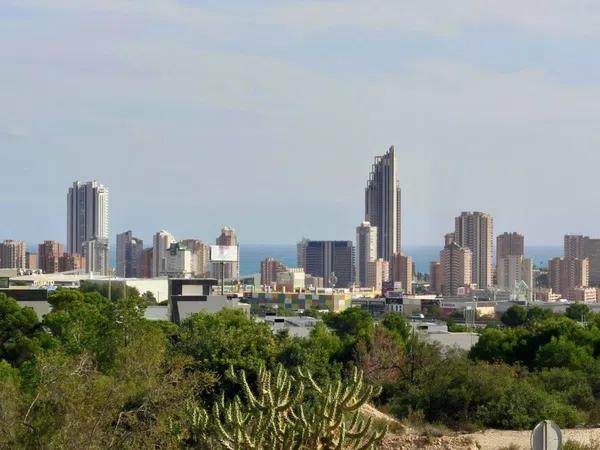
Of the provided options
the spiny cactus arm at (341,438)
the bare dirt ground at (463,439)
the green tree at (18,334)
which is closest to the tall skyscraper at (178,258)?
the green tree at (18,334)

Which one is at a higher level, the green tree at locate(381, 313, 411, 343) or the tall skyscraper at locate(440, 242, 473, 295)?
the tall skyscraper at locate(440, 242, 473, 295)

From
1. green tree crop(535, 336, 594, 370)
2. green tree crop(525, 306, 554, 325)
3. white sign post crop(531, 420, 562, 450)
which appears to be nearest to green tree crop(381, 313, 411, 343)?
green tree crop(535, 336, 594, 370)

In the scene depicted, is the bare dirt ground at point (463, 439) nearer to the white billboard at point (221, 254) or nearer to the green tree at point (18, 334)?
the green tree at point (18, 334)

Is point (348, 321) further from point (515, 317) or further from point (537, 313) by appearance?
point (515, 317)

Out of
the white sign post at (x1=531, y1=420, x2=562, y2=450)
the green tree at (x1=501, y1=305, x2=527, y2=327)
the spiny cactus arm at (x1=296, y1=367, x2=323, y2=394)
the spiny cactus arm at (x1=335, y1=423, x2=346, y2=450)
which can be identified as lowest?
the green tree at (x1=501, y1=305, x2=527, y2=327)

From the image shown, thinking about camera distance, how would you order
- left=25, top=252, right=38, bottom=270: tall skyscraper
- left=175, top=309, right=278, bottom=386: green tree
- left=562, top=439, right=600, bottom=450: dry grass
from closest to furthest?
left=562, top=439, right=600, bottom=450: dry grass < left=175, top=309, right=278, bottom=386: green tree < left=25, top=252, right=38, bottom=270: tall skyscraper

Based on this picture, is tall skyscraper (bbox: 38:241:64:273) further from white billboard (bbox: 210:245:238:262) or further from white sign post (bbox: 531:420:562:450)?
white sign post (bbox: 531:420:562:450)
